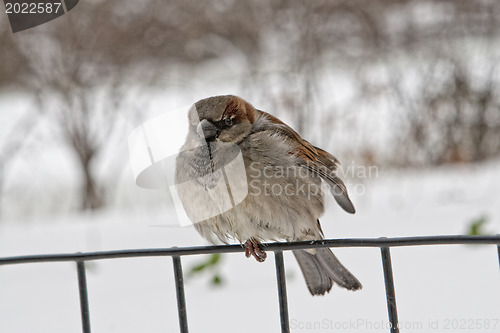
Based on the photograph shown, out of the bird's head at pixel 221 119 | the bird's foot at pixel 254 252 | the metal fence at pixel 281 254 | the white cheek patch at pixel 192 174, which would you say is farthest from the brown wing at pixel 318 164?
the metal fence at pixel 281 254

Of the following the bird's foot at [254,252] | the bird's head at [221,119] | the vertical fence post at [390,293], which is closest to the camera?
the vertical fence post at [390,293]

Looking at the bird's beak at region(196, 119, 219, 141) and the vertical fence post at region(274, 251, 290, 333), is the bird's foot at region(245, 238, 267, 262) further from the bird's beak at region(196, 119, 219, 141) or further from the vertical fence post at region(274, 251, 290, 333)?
the vertical fence post at region(274, 251, 290, 333)

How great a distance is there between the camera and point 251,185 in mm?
1987

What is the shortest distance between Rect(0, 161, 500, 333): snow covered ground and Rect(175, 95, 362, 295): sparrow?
10.7 inches

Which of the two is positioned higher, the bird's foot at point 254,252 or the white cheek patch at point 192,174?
the white cheek patch at point 192,174

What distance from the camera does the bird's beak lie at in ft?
6.48

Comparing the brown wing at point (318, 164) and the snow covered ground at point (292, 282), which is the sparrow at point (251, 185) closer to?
the brown wing at point (318, 164)

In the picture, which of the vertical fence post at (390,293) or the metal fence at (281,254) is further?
the vertical fence post at (390,293)

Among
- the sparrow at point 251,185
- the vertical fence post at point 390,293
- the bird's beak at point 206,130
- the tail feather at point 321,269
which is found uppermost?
the bird's beak at point 206,130

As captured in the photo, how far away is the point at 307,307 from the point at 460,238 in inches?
71.0

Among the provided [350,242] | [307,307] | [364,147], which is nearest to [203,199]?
[350,242]

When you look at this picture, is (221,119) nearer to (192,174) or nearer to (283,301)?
(192,174)

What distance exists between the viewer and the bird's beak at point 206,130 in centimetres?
Answer: 198

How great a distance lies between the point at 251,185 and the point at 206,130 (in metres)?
0.22
